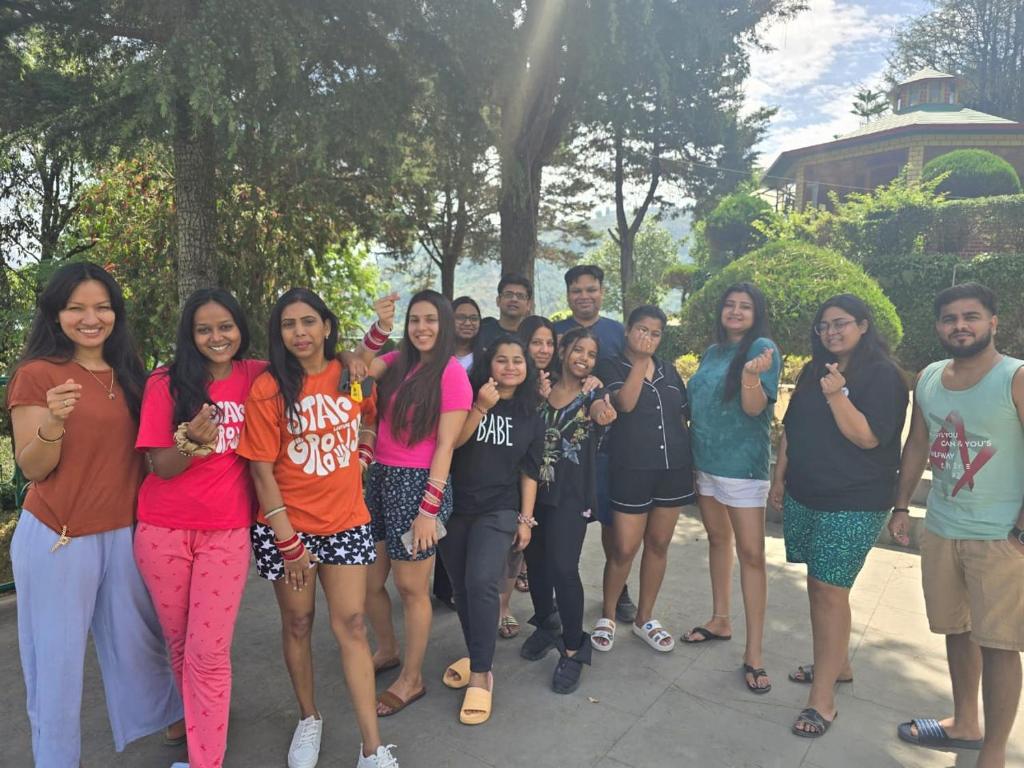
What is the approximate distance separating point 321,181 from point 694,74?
4552 millimetres

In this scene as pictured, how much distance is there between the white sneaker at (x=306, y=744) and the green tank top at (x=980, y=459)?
2608 millimetres

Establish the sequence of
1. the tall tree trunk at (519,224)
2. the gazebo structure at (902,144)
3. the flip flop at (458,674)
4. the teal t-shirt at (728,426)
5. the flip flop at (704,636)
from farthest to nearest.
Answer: the gazebo structure at (902,144)
the tall tree trunk at (519,224)
the flip flop at (704,636)
the teal t-shirt at (728,426)
the flip flop at (458,674)

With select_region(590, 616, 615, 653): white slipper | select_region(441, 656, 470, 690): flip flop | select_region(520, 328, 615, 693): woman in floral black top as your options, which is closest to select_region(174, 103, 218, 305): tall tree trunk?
select_region(520, 328, 615, 693): woman in floral black top

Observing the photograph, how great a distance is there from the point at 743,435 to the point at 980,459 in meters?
1.01

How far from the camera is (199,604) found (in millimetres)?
2279

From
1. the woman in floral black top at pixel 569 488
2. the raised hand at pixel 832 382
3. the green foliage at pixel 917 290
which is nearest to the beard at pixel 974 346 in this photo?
the raised hand at pixel 832 382

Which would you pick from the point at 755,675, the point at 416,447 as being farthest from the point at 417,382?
the point at 755,675

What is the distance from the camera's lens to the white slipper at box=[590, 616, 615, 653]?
11.4 ft

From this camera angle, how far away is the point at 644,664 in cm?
332

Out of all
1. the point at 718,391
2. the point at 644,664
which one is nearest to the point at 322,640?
the point at 644,664

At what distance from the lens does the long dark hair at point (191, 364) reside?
227 cm

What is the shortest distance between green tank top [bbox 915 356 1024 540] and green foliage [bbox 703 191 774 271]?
18938mm

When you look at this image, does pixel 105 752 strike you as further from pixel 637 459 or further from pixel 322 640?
pixel 637 459

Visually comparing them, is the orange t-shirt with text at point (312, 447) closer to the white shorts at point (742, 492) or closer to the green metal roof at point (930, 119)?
the white shorts at point (742, 492)
